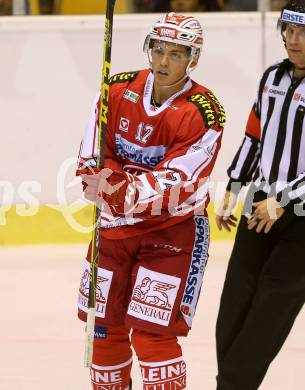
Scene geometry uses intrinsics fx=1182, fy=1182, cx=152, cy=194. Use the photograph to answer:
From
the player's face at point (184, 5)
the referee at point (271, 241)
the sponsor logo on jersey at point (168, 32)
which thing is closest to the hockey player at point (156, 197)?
the sponsor logo on jersey at point (168, 32)

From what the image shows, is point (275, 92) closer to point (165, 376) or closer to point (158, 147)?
point (158, 147)

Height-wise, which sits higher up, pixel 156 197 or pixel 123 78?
pixel 123 78

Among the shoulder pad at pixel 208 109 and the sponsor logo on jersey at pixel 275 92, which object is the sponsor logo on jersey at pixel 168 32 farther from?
the sponsor logo on jersey at pixel 275 92

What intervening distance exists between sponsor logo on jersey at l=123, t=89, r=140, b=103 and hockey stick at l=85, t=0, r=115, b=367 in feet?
0.45

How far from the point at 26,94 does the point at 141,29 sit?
71 cm

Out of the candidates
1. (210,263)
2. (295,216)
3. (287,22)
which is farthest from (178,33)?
(210,263)

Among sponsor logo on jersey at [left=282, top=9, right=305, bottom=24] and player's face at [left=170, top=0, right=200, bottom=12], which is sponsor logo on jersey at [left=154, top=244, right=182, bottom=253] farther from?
player's face at [left=170, top=0, right=200, bottom=12]

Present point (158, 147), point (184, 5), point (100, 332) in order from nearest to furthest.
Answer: point (158, 147) < point (100, 332) < point (184, 5)

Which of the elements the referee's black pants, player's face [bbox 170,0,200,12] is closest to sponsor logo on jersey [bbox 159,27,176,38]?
the referee's black pants

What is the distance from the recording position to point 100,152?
11.2ft

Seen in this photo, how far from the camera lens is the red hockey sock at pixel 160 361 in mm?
3480

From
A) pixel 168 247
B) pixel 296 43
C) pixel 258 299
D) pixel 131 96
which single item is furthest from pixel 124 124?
pixel 258 299

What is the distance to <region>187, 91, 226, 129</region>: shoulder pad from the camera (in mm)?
3469

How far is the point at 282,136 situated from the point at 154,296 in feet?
2.20
